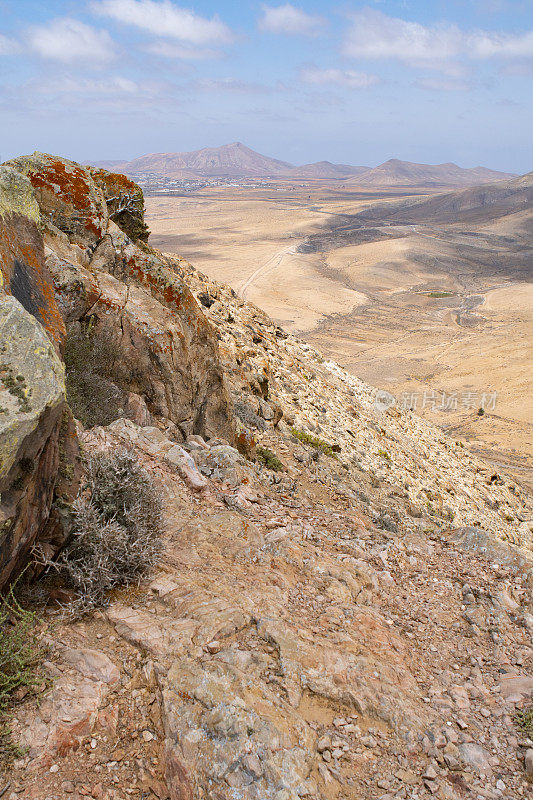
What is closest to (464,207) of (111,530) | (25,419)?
(111,530)

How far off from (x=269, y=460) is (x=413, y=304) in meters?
47.6

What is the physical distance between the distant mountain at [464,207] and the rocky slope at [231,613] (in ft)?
351

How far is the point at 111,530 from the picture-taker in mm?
3795

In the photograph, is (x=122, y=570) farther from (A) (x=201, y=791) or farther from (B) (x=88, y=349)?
(B) (x=88, y=349)

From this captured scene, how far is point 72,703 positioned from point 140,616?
78 centimetres

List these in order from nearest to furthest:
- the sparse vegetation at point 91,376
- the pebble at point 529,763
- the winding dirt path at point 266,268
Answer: the pebble at point 529,763 → the sparse vegetation at point 91,376 → the winding dirt path at point 266,268

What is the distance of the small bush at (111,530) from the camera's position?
368 centimetres

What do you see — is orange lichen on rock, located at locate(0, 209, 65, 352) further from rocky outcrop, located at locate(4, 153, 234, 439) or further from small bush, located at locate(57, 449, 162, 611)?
rocky outcrop, located at locate(4, 153, 234, 439)

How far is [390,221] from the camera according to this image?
365 ft

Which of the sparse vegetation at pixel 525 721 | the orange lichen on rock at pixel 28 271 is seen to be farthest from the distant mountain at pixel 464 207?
the sparse vegetation at pixel 525 721

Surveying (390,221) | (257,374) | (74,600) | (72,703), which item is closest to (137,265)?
(257,374)

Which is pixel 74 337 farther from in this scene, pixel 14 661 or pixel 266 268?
pixel 266 268

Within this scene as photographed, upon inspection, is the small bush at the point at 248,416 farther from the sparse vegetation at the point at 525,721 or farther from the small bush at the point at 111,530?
the sparse vegetation at the point at 525,721

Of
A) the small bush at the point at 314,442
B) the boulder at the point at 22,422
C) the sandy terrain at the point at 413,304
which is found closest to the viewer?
the boulder at the point at 22,422
